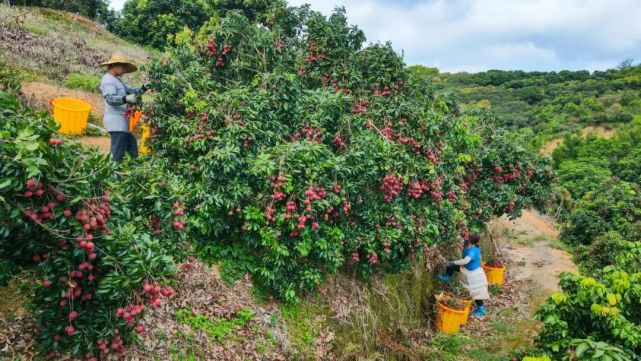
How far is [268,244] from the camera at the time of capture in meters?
5.31

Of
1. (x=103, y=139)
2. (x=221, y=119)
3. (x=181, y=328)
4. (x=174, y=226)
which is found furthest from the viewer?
(x=103, y=139)

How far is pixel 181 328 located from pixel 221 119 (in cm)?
264

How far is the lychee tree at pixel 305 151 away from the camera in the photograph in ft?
17.5

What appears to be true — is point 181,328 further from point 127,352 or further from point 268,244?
point 268,244

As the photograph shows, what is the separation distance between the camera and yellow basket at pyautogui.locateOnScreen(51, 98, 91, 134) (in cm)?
818

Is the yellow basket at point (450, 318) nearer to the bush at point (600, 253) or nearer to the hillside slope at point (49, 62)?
the bush at point (600, 253)

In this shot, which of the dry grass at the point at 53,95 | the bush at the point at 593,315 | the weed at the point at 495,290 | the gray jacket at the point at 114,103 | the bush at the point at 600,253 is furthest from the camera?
the bush at the point at 600,253

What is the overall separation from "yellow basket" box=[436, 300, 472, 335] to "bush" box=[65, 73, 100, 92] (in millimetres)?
11060

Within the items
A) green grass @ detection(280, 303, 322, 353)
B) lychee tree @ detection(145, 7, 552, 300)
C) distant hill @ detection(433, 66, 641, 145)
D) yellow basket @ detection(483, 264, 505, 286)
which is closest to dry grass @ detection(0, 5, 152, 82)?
lychee tree @ detection(145, 7, 552, 300)

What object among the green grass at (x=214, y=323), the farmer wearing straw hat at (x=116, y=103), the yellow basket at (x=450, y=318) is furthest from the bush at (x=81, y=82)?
the yellow basket at (x=450, y=318)

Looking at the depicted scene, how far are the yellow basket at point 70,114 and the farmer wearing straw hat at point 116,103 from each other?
2.65 metres

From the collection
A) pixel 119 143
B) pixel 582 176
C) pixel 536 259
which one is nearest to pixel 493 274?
pixel 536 259

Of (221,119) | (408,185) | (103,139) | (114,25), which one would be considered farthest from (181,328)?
(114,25)

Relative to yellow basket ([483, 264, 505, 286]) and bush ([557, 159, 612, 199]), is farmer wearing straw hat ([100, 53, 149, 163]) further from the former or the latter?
bush ([557, 159, 612, 199])
